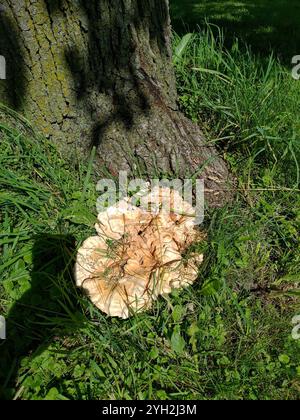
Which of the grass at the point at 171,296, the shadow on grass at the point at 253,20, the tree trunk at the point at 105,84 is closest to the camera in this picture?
the grass at the point at 171,296

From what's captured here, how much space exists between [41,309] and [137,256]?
60cm

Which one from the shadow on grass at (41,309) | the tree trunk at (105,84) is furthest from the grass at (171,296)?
the tree trunk at (105,84)

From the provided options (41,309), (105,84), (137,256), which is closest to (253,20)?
(105,84)

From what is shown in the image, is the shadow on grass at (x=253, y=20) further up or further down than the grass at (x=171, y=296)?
further up

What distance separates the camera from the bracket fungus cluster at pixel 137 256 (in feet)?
7.01

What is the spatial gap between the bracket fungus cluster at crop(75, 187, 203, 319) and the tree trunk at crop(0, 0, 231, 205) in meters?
0.46

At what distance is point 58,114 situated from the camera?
2.55 m

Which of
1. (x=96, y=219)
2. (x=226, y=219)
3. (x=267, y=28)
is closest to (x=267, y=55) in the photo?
(x=267, y=28)

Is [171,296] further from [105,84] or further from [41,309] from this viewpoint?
[105,84]

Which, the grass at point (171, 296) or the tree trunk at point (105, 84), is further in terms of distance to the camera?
the tree trunk at point (105, 84)

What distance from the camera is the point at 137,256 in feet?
7.42

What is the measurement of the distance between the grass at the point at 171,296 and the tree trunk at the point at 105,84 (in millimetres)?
180

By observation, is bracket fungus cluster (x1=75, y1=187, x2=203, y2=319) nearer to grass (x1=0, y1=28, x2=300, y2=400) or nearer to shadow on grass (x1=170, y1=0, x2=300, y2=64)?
grass (x1=0, y1=28, x2=300, y2=400)

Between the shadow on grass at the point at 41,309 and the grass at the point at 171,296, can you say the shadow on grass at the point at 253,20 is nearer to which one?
the grass at the point at 171,296
